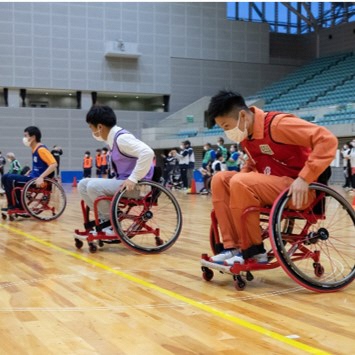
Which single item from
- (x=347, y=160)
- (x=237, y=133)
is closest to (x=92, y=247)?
(x=237, y=133)

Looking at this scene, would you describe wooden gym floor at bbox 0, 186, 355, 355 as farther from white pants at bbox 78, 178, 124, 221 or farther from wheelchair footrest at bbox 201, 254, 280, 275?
white pants at bbox 78, 178, 124, 221

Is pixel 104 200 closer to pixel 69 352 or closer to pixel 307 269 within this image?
pixel 307 269

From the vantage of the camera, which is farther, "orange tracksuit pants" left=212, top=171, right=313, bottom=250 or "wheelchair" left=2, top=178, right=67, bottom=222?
"wheelchair" left=2, top=178, right=67, bottom=222

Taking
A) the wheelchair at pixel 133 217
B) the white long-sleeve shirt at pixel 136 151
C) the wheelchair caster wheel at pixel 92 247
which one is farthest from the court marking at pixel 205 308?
the white long-sleeve shirt at pixel 136 151

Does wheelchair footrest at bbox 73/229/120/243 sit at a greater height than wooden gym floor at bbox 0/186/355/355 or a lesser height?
greater

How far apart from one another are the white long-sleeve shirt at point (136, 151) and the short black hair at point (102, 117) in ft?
0.19

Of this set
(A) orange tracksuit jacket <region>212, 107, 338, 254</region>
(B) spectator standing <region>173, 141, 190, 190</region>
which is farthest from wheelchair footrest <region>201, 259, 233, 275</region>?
(B) spectator standing <region>173, 141, 190, 190</region>

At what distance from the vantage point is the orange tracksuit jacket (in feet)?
8.11

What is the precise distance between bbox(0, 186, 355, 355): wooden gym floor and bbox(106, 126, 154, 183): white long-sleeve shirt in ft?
1.79

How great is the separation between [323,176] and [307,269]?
65cm

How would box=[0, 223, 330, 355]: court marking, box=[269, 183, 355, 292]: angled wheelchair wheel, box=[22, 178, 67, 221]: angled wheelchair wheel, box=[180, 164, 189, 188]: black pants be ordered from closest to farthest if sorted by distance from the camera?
box=[0, 223, 330, 355]: court marking → box=[269, 183, 355, 292]: angled wheelchair wheel → box=[22, 178, 67, 221]: angled wheelchair wheel → box=[180, 164, 189, 188]: black pants

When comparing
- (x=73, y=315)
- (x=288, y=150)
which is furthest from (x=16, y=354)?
(x=288, y=150)

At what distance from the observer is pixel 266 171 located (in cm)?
275

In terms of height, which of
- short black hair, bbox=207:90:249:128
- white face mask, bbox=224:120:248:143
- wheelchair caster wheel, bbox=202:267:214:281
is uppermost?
short black hair, bbox=207:90:249:128
